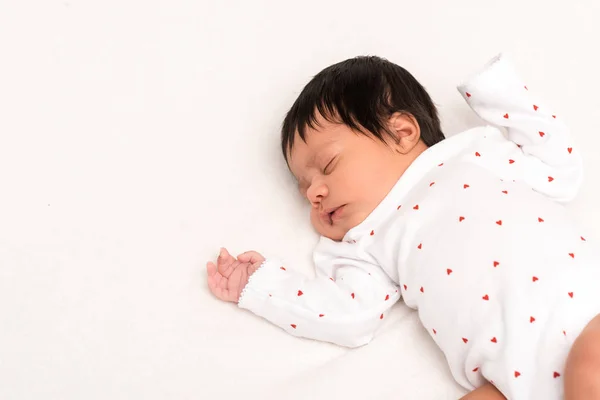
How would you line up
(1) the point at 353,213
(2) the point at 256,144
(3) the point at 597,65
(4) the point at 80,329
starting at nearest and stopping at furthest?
→ (4) the point at 80,329
(1) the point at 353,213
(2) the point at 256,144
(3) the point at 597,65

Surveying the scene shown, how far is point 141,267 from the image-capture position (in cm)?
138

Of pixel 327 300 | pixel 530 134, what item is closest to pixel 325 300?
pixel 327 300

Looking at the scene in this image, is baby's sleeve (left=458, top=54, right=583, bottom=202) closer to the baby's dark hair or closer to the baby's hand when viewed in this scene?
the baby's dark hair

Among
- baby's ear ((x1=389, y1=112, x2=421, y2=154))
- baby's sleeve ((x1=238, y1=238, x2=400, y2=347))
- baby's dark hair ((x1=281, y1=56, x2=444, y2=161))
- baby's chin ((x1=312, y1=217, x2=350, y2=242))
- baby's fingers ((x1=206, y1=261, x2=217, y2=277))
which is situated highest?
baby's dark hair ((x1=281, y1=56, x2=444, y2=161))

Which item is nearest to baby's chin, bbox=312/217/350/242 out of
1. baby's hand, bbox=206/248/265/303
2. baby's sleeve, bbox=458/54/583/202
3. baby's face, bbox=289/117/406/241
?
baby's face, bbox=289/117/406/241

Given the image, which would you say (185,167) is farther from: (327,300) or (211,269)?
(327,300)

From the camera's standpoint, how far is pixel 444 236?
129 cm

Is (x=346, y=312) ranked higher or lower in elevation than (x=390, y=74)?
lower

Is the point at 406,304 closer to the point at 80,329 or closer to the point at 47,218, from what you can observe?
the point at 80,329

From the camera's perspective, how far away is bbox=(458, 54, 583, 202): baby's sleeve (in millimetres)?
1417

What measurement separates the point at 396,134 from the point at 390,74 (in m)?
0.14

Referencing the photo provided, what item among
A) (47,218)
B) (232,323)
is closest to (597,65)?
(232,323)

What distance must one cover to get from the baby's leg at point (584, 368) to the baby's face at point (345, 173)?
446 mm

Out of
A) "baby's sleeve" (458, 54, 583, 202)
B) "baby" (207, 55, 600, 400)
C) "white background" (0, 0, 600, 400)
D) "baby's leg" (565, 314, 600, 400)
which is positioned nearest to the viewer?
"baby's leg" (565, 314, 600, 400)
